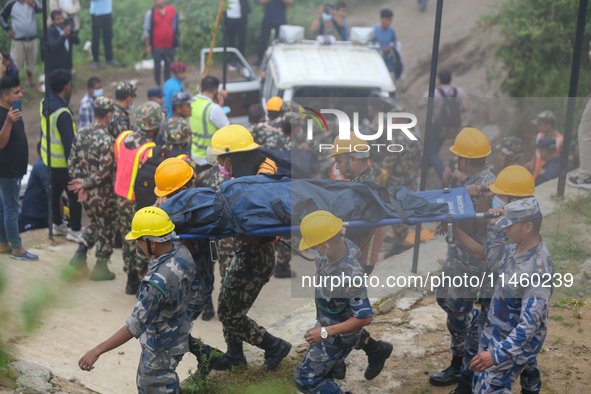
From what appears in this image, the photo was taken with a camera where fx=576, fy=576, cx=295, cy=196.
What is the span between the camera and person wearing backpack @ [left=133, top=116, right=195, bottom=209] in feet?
17.2

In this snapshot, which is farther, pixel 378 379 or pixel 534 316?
pixel 378 379

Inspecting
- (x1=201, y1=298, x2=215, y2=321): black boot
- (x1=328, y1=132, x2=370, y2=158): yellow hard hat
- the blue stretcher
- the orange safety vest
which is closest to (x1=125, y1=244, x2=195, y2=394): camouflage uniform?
the blue stretcher

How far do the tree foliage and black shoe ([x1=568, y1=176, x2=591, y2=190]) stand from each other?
1.93m

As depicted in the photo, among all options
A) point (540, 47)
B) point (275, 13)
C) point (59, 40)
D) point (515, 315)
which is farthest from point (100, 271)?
point (275, 13)

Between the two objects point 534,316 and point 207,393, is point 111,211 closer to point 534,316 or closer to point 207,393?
point 207,393

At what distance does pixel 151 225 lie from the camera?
11.7 feet

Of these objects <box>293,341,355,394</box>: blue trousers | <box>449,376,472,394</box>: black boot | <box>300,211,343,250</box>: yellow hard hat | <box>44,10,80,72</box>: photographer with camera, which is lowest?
<box>449,376,472,394</box>: black boot

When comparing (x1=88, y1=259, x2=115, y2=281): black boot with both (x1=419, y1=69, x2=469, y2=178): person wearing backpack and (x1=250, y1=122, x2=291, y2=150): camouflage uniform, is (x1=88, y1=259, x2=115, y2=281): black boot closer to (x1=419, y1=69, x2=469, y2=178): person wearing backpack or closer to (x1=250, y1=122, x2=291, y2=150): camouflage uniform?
(x1=250, y1=122, x2=291, y2=150): camouflage uniform

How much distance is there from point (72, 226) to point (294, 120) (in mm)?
3041

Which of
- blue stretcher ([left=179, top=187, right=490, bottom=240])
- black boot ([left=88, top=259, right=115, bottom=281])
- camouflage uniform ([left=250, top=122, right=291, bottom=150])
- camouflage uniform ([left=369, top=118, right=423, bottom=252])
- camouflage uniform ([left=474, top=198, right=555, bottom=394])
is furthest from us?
camouflage uniform ([left=369, top=118, right=423, bottom=252])

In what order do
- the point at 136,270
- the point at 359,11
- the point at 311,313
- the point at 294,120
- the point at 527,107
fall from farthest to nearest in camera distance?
the point at 359,11 → the point at 527,107 → the point at 294,120 → the point at 136,270 → the point at 311,313

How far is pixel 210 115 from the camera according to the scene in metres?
6.86

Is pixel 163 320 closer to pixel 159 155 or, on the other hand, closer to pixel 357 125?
pixel 159 155

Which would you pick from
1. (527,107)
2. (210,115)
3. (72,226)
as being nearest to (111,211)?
(72,226)
